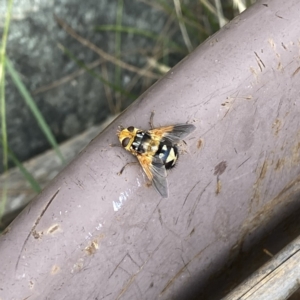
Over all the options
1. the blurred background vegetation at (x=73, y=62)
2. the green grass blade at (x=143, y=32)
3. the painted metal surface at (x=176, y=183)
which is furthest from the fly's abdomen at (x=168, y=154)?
the green grass blade at (x=143, y=32)

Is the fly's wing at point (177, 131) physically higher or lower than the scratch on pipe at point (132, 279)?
higher

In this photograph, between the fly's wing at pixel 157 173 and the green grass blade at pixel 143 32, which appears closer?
the fly's wing at pixel 157 173

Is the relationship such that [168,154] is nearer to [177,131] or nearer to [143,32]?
[177,131]

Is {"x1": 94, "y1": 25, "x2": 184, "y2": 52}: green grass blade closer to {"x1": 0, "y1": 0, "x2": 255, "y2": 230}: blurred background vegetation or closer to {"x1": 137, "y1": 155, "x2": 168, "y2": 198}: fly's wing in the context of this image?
{"x1": 0, "y1": 0, "x2": 255, "y2": 230}: blurred background vegetation

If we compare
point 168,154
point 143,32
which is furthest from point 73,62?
point 168,154

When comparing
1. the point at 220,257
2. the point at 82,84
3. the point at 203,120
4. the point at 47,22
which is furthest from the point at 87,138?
the point at 203,120

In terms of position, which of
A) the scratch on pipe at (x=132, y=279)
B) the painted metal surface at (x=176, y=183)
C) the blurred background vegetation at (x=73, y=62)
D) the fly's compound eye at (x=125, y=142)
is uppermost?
the blurred background vegetation at (x=73, y=62)

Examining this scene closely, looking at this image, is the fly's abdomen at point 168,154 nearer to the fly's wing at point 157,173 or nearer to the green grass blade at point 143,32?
the fly's wing at point 157,173

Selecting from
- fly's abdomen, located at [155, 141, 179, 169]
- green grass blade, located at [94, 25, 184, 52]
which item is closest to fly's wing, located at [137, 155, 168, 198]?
fly's abdomen, located at [155, 141, 179, 169]
